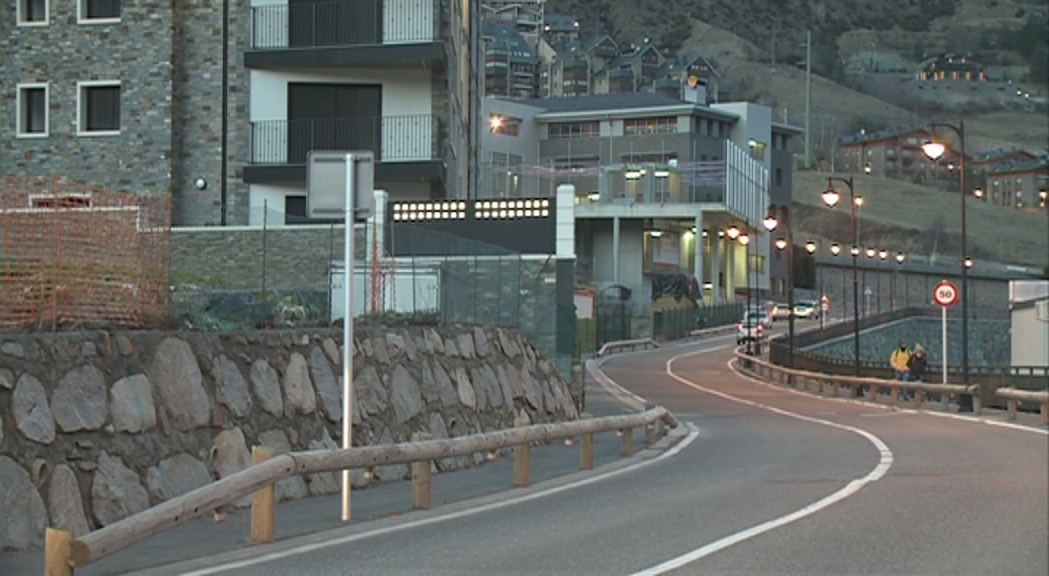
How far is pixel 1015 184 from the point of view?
181 m

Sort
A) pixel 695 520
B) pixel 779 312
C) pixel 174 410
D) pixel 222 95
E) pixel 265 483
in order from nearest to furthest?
pixel 265 483 < pixel 174 410 < pixel 695 520 < pixel 222 95 < pixel 779 312

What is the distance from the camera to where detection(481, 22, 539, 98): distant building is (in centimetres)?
17888

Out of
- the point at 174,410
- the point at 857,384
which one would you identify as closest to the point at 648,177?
the point at 857,384

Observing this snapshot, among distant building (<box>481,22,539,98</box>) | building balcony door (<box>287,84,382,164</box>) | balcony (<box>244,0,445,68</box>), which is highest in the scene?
distant building (<box>481,22,539,98</box>)

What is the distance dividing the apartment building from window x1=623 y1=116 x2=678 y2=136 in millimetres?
72035

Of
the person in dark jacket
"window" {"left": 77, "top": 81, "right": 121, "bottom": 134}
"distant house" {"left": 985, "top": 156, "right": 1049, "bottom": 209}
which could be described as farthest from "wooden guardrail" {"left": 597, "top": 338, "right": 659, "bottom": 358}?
"distant house" {"left": 985, "top": 156, "right": 1049, "bottom": 209}

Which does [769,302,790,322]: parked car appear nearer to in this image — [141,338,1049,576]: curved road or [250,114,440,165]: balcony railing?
[250,114,440,165]: balcony railing

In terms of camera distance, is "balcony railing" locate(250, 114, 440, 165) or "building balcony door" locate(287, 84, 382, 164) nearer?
"balcony railing" locate(250, 114, 440, 165)

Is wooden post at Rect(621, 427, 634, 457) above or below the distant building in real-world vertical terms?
below

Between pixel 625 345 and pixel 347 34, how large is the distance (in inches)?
1633

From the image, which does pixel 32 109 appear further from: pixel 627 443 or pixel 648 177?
pixel 648 177

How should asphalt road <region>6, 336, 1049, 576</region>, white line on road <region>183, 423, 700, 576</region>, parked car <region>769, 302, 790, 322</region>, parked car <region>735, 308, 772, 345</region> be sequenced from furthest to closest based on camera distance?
parked car <region>769, 302, 790, 322</region> → parked car <region>735, 308, 772, 345</region> → asphalt road <region>6, 336, 1049, 576</region> → white line on road <region>183, 423, 700, 576</region>

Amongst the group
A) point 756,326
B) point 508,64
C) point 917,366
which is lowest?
point 917,366

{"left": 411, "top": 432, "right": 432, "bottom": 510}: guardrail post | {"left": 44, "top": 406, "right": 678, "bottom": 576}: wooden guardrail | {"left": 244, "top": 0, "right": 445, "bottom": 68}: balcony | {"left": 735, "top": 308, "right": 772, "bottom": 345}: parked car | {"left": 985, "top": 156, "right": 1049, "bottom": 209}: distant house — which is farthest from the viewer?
{"left": 985, "top": 156, "right": 1049, "bottom": 209}: distant house
